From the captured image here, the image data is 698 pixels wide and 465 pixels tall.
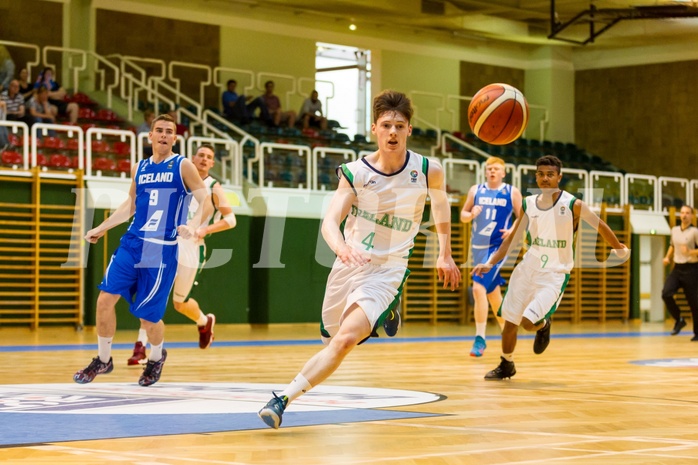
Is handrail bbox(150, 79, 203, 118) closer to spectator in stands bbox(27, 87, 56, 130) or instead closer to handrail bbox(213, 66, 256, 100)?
handrail bbox(213, 66, 256, 100)

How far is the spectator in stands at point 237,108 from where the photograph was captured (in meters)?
21.5

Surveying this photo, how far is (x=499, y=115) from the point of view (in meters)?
8.76

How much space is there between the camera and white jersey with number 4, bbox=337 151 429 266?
5.89 m

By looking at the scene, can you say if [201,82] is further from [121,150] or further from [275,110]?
[121,150]

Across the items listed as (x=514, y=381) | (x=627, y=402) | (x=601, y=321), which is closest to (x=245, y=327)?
(x=601, y=321)

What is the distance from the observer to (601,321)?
72.6 ft

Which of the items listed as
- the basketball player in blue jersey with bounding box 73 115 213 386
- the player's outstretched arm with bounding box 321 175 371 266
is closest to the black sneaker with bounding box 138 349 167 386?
the basketball player in blue jersey with bounding box 73 115 213 386

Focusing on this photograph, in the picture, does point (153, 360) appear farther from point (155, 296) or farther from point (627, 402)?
point (627, 402)

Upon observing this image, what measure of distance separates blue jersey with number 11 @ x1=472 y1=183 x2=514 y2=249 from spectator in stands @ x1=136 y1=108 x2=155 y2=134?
295 inches

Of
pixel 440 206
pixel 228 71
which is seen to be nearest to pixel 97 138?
pixel 228 71

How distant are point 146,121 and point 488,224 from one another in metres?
8.35

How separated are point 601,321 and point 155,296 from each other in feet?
51.7

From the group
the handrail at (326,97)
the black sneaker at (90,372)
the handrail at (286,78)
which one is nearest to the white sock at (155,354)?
Answer: the black sneaker at (90,372)

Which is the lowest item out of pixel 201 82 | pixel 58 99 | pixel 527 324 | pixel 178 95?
pixel 527 324
